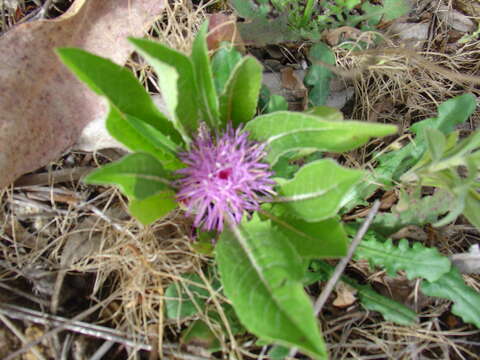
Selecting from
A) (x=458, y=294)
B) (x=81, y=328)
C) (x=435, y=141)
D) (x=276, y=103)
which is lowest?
(x=458, y=294)

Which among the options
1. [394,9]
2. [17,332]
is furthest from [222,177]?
[394,9]

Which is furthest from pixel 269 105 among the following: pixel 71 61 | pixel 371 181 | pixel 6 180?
pixel 6 180

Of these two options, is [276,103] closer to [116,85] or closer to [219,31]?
[219,31]

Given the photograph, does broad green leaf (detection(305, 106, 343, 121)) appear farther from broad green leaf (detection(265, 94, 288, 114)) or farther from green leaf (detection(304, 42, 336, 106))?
green leaf (detection(304, 42, 336, 106))

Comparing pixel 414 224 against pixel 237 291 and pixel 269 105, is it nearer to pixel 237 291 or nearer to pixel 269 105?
pixel 269 105

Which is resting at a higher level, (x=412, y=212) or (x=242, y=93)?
(x=242, y=93)

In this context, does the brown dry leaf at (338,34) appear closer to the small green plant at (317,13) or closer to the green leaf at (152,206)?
the small green plant at (317,13)

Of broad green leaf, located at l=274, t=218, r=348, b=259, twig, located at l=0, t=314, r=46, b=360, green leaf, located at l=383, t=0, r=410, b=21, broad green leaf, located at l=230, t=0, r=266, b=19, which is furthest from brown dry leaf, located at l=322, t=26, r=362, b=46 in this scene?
twig, located at l=0, t=314, r=46, b=360

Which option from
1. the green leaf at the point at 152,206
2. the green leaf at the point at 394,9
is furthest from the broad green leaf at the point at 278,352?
the green leaf at the point at 394,9
